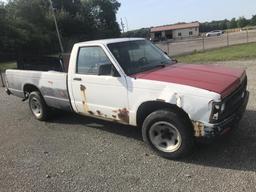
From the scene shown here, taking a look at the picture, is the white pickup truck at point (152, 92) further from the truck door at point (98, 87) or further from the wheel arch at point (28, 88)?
the wheel arch at point (28, 88)

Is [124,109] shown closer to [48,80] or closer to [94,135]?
[94,135]

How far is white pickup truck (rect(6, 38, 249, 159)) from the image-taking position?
14.8 ft

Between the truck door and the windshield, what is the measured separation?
20cm

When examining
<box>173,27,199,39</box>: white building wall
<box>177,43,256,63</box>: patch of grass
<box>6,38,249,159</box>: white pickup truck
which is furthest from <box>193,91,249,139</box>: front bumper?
<box>173,27,199,39</box>: white building wall

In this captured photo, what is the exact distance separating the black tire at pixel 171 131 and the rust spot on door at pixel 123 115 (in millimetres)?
396

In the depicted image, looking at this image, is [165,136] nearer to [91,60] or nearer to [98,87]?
[98,87]

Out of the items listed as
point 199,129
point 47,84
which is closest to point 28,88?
point 47,84

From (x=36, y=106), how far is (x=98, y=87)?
259 cm

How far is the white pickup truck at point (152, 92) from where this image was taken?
451cm

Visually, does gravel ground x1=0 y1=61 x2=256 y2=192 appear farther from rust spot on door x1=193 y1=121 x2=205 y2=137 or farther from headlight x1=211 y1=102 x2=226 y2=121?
headlight x1=211 y1=102 x2=226 y2=121

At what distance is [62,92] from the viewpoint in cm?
654

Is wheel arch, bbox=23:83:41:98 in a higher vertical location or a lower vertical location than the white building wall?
higher

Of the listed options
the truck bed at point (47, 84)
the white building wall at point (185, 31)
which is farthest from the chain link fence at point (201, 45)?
the white building wall at point (185, 31)

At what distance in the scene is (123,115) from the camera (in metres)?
5.46
